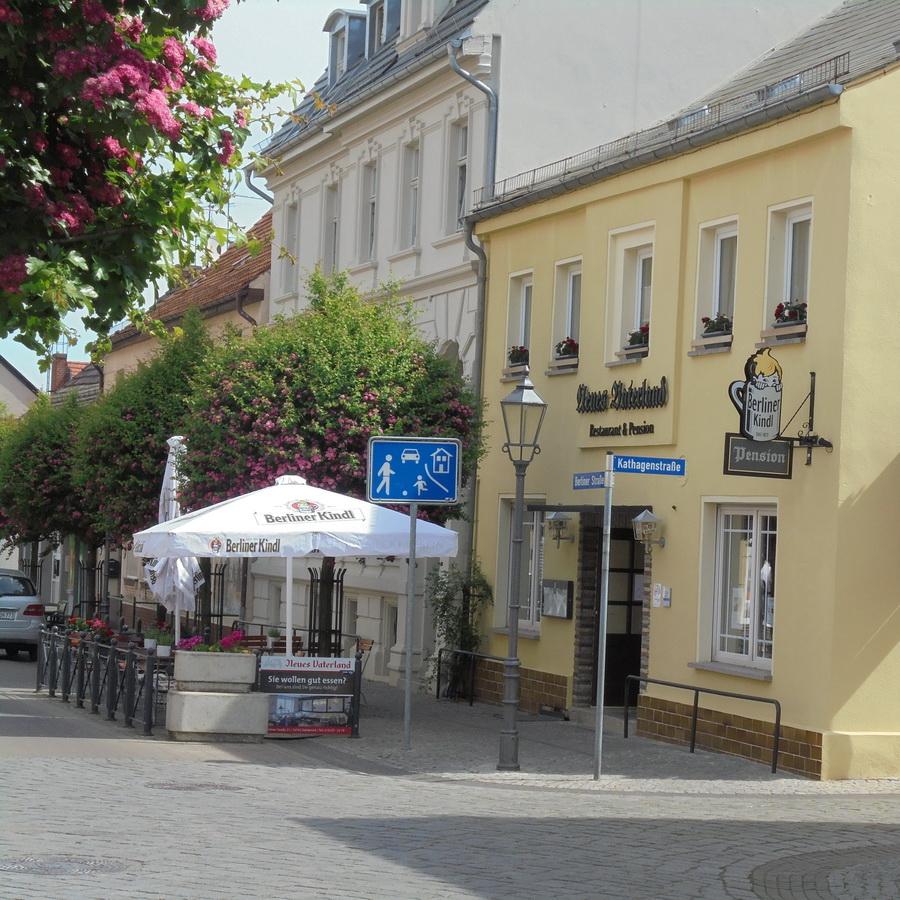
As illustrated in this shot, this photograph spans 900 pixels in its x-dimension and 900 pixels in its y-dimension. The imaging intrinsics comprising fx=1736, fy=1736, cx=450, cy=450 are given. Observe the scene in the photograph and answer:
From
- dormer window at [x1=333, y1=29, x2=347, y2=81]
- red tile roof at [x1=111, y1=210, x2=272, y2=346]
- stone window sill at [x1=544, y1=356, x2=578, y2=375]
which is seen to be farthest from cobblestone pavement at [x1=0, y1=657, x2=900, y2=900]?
red tile roof at [x1=111, y1=210, x2=272, y2=346]

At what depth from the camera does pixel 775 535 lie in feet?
56.8

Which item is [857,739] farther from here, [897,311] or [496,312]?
[496,312]

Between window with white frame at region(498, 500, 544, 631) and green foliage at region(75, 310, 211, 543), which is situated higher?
green foliage at region(75, 310, 211, 543)

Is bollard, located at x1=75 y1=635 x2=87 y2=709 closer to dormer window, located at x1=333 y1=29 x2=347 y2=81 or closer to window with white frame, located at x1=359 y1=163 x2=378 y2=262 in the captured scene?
window with white frame, located at x1=359 y1=163 x2=378 y2=262

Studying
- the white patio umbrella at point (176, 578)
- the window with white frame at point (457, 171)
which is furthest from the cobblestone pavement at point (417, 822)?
the window with white frame at point (457, 171)

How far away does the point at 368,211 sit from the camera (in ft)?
97.8

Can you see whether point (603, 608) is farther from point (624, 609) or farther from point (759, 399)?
point (624, 609)

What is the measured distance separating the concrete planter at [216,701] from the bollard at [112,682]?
2.21 meters

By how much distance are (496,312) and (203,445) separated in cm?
469

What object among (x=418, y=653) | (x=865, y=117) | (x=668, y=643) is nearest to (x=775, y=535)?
(x=668, y=643)

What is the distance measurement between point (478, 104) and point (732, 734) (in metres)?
11.3

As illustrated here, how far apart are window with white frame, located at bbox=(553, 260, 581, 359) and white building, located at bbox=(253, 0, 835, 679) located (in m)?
0.07

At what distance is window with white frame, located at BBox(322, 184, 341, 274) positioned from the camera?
31.5 m

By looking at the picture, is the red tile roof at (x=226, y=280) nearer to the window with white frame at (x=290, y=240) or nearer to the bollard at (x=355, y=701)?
the window with white frame at (x=290, y=240)
